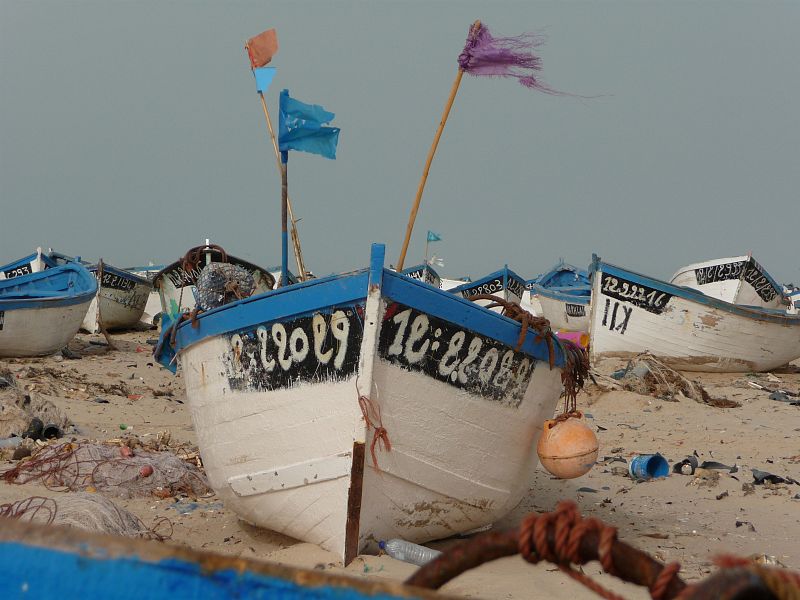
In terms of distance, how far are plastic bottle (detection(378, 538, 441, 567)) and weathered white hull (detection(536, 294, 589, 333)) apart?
1605 cm

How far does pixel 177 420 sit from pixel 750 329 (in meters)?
9.54

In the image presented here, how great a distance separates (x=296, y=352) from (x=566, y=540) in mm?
3054

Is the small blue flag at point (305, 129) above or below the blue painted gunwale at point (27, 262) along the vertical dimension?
above

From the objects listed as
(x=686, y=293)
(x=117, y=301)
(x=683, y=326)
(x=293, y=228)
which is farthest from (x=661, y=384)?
(x=117, y=301)

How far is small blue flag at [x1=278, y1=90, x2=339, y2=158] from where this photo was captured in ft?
19.7

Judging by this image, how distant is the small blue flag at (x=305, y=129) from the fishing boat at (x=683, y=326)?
8460mm

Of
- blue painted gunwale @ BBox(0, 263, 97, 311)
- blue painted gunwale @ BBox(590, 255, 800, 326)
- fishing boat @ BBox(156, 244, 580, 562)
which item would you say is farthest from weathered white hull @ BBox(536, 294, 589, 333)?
fishing boat @ BBox(156, 244, 580, 562)

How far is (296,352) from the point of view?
4.51 metres

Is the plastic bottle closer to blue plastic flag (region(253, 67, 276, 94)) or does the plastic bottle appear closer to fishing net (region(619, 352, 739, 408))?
blue plastic flag (region(253, 67, 276, 94))

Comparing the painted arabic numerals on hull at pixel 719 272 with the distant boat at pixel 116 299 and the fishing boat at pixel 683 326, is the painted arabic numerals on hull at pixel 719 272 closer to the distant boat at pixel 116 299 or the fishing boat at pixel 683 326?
the fishing boat at pixel 683 326

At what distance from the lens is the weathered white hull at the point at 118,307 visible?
780 inches

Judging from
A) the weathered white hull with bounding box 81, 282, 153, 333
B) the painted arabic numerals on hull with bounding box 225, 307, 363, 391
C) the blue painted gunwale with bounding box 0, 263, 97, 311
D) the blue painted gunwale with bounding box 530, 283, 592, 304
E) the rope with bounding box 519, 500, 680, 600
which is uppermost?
the rope with bounding box 519, 500, 680, 600

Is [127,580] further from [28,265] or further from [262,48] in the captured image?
[28,265]

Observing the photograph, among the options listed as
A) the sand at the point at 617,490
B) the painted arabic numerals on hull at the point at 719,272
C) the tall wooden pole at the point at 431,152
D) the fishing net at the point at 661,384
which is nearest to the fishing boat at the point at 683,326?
the sand at the point at 617,490
